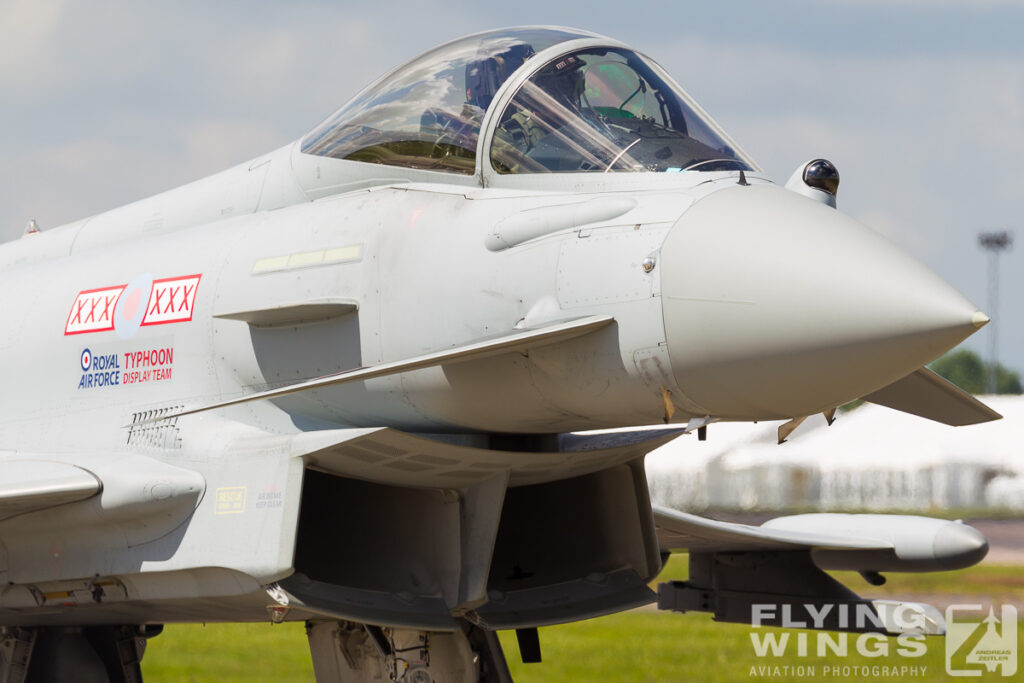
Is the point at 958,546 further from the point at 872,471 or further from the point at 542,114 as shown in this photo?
the point at 872,471

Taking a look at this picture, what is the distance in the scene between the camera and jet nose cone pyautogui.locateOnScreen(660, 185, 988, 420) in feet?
14.6

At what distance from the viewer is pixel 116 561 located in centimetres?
582

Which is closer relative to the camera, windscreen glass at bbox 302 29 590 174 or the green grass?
windscreen glass at bbox 302 29 590 174

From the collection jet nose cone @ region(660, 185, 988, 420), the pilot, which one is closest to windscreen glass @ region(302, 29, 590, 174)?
the pilot

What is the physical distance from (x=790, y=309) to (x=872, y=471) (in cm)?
3229

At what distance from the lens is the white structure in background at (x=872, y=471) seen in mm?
34500

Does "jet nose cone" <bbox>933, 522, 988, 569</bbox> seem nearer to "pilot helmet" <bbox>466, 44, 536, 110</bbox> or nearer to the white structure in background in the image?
"pilot helmet" <bbox>466, 44, 536, 110</bbox>

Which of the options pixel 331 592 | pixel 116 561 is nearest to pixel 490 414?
pixel 331 592

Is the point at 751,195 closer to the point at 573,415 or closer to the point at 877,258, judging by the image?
the point at 877,258

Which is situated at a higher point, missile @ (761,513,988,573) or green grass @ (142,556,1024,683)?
missile @ (761,513,988,573)

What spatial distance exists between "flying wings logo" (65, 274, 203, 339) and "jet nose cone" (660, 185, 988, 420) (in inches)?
102

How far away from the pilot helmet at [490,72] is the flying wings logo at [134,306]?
1604 mm

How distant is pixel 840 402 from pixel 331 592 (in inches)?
89.2

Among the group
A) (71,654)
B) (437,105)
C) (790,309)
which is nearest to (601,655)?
(71,654)
